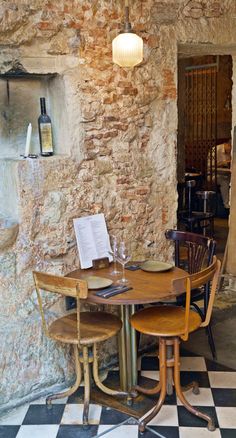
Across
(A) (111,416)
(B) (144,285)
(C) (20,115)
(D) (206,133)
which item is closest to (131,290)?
(B) (144,285)

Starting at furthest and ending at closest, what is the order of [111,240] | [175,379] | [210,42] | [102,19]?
[210,42]
[111,240]
[102,19]
[175,379]

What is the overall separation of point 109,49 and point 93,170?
785mm

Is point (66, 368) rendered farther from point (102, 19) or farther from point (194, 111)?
point (194, 111)

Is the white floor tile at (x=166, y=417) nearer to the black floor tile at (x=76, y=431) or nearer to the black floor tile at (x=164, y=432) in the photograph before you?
the black floor tile at (x=164, y=432)

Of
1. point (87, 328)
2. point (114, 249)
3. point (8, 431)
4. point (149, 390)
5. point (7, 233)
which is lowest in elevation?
point (8, 431)

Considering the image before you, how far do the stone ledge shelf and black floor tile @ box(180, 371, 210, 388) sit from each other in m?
1.41

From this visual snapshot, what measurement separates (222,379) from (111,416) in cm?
82

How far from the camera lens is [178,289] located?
2719 millimetres

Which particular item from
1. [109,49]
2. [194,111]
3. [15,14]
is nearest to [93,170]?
[109,49]

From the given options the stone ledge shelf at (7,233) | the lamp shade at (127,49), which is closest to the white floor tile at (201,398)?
the stone ledge shelf at (7,233)

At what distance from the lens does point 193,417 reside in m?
2.92

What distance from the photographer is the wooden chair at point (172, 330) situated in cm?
277

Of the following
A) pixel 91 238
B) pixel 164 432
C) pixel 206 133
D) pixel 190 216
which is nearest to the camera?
pixel 164 432

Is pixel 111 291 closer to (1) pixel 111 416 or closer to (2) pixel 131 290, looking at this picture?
(2) pixel 131 290
